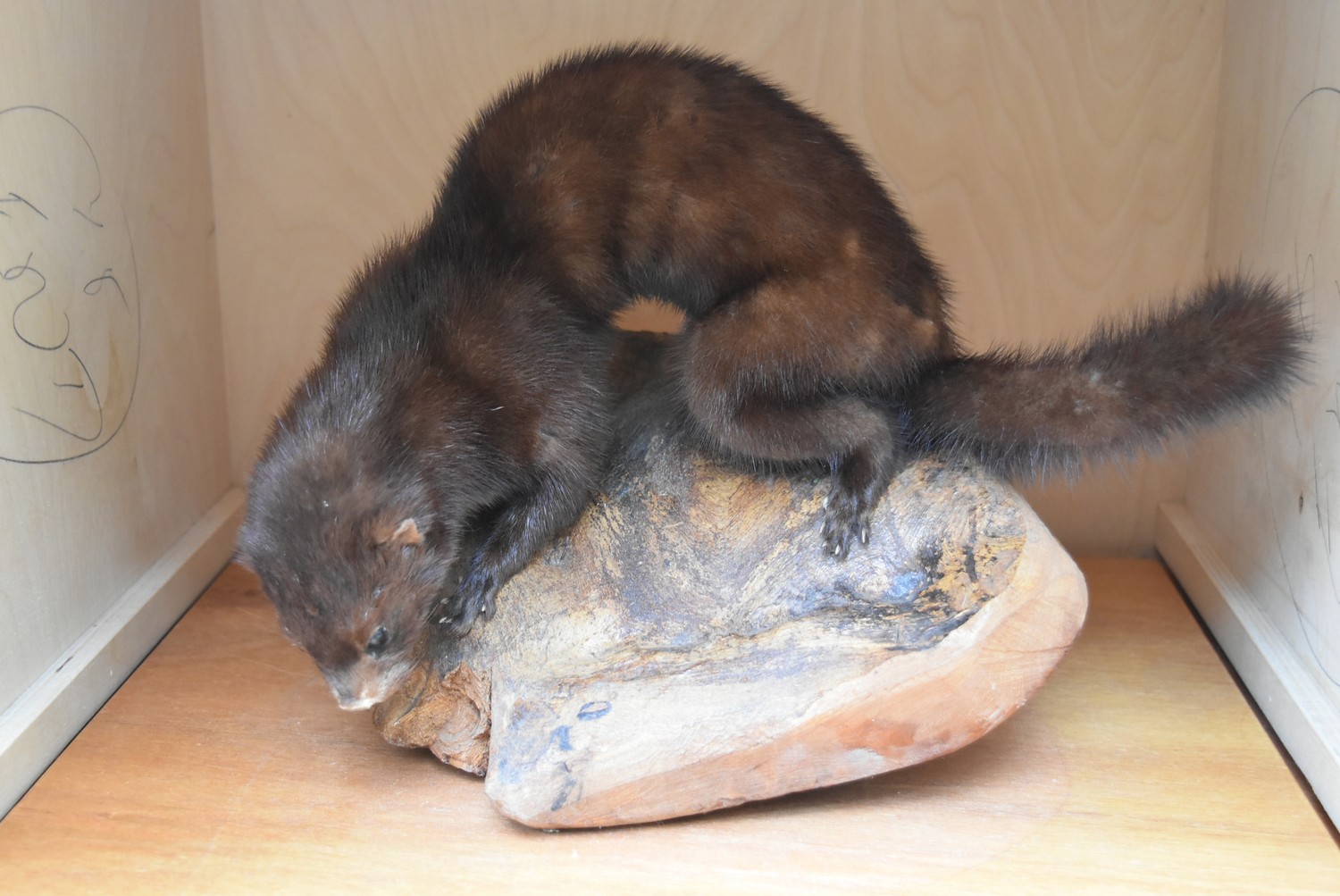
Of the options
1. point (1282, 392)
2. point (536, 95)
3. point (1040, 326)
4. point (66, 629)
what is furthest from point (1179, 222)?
point (66, 629)

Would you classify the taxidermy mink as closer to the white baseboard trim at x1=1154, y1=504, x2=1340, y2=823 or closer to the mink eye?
the mink eye

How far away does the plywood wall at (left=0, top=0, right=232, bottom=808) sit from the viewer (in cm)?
175

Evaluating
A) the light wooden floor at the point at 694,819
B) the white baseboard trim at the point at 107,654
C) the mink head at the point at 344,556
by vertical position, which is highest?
the mink head at the point at 344,556

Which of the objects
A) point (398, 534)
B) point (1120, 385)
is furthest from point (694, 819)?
point (1120, 385)

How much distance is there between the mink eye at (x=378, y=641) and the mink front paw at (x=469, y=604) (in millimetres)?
188

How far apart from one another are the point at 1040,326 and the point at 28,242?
1.86 m

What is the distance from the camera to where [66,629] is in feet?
6.30

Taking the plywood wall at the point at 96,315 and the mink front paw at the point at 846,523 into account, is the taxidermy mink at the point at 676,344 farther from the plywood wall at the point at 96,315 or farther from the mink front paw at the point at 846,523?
the plywood wall at the point at 96,315

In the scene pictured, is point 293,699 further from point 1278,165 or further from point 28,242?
point 1278,165

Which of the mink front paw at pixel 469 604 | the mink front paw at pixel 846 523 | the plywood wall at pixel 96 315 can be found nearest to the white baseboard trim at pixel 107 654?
the plywood wall at pixel 96 315

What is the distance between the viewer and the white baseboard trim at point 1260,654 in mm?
1713

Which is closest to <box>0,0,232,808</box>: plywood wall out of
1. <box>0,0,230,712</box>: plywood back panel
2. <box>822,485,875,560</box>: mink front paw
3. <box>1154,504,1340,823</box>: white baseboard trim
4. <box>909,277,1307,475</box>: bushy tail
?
<box>0,0,230,712</box>: plywood back panel

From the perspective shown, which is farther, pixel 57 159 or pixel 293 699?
pixel 293 699

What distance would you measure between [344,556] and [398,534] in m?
0.08
